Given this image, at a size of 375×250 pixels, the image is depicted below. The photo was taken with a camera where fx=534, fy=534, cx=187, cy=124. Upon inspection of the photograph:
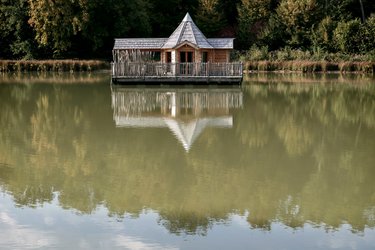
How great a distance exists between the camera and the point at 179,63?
27.3m

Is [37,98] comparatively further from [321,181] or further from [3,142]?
[321,181]

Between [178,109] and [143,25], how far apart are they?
29.4 m

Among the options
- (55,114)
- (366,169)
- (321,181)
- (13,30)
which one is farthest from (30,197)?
(13,30)

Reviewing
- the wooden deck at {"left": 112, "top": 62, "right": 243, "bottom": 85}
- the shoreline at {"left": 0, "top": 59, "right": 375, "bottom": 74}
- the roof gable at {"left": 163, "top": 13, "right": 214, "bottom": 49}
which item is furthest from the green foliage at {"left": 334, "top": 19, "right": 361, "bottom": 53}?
the wooden deck at {"left": 112, "top": 62, "right": 243, "bottom": 85}

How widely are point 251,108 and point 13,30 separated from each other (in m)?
31.7

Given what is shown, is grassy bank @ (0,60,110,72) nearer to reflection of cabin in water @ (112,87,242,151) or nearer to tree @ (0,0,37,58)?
tree @ (0,0,37,58)

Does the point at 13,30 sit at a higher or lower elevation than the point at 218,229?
higher

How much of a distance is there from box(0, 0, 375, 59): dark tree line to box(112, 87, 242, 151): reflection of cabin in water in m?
18.7

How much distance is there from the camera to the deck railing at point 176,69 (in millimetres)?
27109

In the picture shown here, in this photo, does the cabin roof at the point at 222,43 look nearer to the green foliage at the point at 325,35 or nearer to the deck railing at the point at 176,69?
the deck railing at the point at 176,69

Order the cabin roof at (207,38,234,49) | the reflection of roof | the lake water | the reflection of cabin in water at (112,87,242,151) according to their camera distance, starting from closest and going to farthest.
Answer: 1. the lake water
2. the reflection of roof
3. the reflection of cabin in water at (112,87,242,151)
4. the cabin roof at (207,38,234,49)

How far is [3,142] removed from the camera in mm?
12195

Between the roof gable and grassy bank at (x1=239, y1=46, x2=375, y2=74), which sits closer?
the roof gable

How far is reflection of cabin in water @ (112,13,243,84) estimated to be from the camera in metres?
27.2
